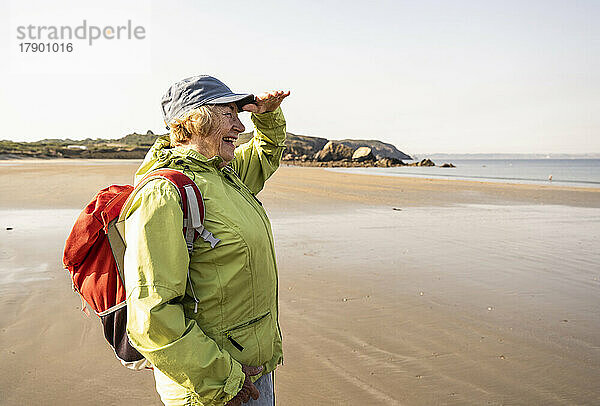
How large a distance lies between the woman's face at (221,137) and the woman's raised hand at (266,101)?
1.51 feet

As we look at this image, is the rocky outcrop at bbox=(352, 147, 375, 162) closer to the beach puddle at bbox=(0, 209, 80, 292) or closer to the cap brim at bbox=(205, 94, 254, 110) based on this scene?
the beach puddle at bbox=(0, 209, 80, 292)

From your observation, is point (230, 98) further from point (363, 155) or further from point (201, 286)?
point (363, 155)

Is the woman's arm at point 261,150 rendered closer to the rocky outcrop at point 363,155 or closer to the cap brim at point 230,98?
the cap brim at point 230,98

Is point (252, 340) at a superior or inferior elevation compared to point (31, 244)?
superior

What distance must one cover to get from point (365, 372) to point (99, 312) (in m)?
2.83

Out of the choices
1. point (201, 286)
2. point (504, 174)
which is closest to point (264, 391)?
point (201, 286)

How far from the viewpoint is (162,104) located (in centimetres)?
229

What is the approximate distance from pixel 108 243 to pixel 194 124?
625 mm

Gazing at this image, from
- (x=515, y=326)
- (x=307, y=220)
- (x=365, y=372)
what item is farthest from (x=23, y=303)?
(x=307, y=220)

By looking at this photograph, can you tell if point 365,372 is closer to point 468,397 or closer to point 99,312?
point 468,397

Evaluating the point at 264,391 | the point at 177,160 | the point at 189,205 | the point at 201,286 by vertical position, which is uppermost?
the point at 177,160

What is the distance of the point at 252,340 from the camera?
211cm

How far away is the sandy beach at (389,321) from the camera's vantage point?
4004 millimetres

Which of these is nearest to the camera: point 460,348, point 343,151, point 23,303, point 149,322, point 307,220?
point 149,322
